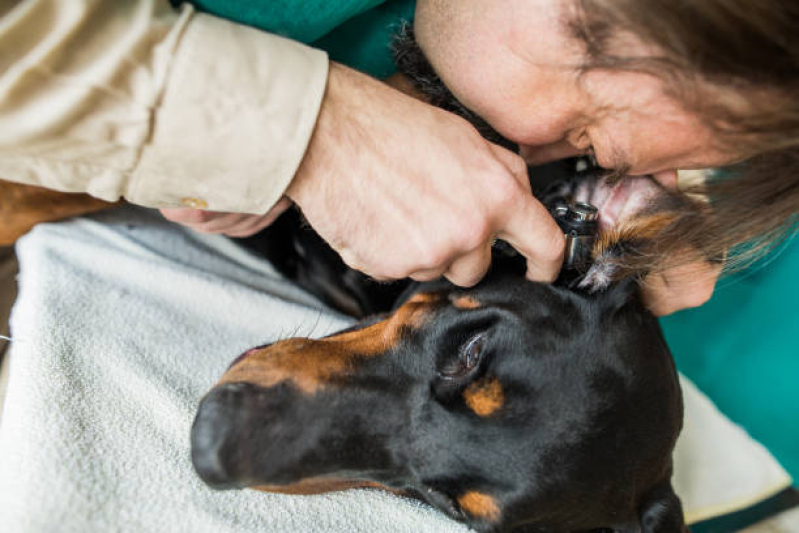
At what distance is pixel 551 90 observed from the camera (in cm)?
118

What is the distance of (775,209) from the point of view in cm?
117

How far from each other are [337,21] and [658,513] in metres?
1.32

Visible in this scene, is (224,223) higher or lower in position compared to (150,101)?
lower

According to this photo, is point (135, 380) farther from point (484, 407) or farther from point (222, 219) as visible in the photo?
point (484, 407)

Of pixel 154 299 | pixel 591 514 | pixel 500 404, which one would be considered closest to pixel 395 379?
pixel 500 404

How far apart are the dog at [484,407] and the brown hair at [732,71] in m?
0.18

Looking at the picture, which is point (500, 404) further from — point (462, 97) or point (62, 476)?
point (62, 476)

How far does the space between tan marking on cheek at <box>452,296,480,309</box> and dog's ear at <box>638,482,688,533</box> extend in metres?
0.62

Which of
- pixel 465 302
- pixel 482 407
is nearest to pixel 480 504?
pixel 482 407

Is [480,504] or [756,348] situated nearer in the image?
[480,504]

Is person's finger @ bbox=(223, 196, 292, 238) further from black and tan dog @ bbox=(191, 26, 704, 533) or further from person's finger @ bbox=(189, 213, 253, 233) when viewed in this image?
black and tan dog @ bbox=(191, 26, 704, 533)

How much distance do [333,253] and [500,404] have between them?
83 cm

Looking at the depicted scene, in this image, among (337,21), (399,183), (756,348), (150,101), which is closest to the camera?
(150,101)

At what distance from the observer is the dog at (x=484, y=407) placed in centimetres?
109
